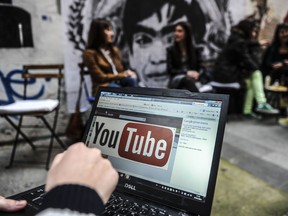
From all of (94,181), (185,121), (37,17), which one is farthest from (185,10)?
(94,181)

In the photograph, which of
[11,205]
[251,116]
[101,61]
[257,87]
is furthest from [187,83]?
[11,205]

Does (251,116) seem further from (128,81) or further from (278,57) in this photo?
(128,81)

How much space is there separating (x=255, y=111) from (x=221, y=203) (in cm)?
283

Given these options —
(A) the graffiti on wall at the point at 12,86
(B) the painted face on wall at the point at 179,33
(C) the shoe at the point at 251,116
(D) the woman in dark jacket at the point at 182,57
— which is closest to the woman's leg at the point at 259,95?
(C) the shoe at the point at 251,116

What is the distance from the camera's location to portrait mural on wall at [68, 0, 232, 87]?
10.3ft

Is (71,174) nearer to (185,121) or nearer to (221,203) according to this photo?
(185,121)

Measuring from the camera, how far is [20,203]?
66 centimetres

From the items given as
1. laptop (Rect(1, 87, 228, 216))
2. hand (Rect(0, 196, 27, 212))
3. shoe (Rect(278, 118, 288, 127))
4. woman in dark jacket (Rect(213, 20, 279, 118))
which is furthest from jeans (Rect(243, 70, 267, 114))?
hand (Rect(0, 196, 27, 212))

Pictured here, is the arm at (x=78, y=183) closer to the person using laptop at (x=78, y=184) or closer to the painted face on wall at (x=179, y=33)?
the person using laptop at (x=78, y=184)

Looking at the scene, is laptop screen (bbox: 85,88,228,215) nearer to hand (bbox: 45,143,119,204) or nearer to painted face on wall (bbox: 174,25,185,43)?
hand (bbox: 45,143,119,204)

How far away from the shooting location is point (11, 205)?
64 cm

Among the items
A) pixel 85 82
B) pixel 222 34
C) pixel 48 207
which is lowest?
pixel 85 82

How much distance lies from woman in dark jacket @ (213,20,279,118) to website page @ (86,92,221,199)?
10.6 ft

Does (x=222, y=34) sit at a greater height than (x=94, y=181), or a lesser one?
greater
